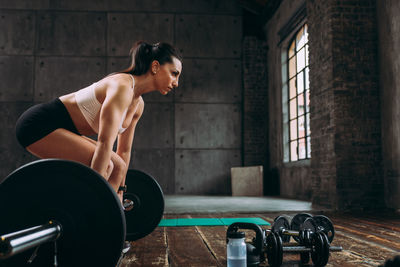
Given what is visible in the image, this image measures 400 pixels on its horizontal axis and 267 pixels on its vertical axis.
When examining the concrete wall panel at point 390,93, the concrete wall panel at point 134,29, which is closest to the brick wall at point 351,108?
the concrete wall panel at point 390,93

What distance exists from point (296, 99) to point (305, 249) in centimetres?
518

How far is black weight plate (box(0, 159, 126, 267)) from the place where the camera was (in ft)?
3.81

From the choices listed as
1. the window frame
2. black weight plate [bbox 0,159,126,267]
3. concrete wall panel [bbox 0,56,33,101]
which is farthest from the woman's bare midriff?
Result: concrete wall panel [bbox 0,56,33,101]

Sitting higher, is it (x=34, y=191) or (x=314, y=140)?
(x=314, y=140)

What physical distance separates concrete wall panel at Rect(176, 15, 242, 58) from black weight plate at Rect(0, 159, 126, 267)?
22.7 feet

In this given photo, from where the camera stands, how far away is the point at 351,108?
4203 millimetres

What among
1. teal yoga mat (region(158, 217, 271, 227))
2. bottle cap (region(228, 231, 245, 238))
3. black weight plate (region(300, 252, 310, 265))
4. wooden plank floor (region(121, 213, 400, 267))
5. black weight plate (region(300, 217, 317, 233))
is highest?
bottle cap (region(228, 231, 245, 238))

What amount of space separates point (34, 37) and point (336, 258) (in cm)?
760

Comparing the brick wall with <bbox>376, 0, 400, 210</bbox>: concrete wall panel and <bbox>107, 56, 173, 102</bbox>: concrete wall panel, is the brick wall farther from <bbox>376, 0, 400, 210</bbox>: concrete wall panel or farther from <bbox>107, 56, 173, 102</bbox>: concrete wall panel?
<bbox>107, 56, 173, 102</bbox>: concrete wall panel

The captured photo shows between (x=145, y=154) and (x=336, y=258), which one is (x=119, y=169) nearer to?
(x=336, y=258)

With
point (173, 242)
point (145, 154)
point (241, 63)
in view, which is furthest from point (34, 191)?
point (241, 63)

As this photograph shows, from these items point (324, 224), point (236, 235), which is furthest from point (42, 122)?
point (324, 224)

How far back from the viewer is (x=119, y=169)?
6.06 feet

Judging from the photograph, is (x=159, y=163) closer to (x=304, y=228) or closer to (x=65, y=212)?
(x=304, y=228)
